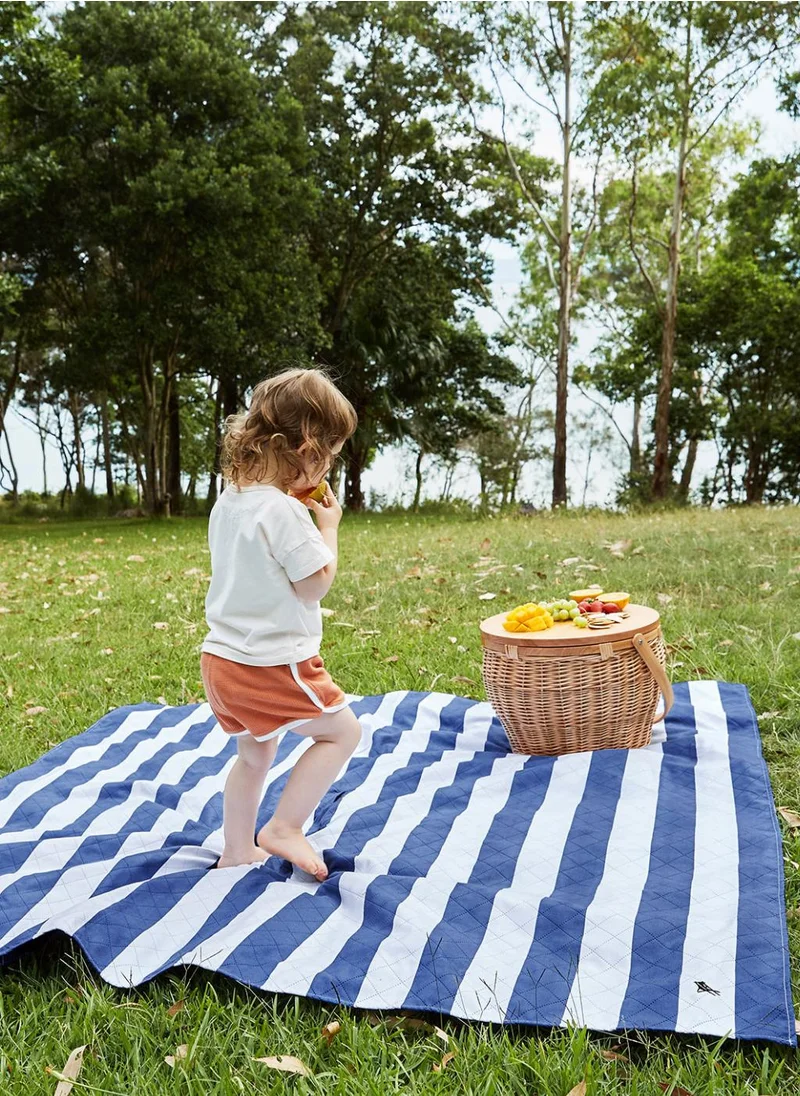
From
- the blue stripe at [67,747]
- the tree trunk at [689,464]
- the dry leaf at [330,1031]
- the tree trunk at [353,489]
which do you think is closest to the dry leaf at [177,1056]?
the dry leaf at [330,1031]

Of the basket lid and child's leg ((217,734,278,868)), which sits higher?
the basket lid

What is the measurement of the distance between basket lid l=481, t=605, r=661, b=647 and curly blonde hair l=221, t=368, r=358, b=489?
→ 1.10 metres

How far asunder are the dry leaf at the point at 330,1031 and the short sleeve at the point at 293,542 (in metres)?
1.07

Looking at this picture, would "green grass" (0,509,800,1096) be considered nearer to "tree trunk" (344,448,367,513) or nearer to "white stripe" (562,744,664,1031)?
"white stripe" (562,744,664,1031)

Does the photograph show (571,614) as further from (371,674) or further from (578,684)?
(371,674)

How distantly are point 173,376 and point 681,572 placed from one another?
1498cm

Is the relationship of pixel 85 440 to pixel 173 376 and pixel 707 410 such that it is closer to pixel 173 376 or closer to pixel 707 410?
pixel 173 376

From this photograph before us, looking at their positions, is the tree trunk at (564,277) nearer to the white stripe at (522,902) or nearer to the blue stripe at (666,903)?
the blue stripe at (666,903)

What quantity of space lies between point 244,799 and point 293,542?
2.51ft

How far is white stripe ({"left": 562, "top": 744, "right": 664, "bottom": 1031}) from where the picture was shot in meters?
1.96

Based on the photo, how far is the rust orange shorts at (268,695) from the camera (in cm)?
248

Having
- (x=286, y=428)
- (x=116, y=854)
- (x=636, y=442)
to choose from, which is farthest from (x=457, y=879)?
(x=636, y=442)

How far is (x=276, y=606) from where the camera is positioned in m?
2.48

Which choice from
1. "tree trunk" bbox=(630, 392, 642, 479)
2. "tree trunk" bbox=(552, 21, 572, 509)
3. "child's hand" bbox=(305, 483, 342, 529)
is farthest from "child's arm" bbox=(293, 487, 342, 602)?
"tree trunk" bbox=(630, 392, 642, 479)
